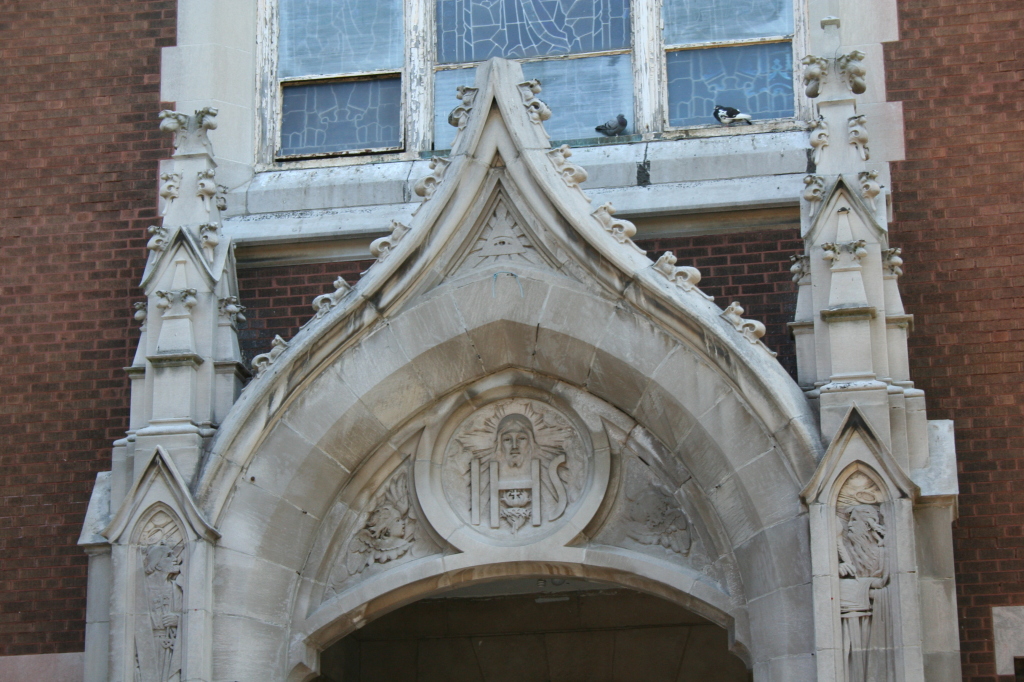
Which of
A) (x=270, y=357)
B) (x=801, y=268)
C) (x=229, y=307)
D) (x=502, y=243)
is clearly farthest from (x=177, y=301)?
(x=801, y=268)

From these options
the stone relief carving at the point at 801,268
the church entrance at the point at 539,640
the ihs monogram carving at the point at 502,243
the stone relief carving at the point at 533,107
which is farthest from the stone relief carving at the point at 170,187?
the stone relief carving at the point at 801,268

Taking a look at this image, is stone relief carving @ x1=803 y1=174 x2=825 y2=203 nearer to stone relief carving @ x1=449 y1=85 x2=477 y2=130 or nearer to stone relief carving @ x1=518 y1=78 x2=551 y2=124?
stone relief carving @ x1=518 y1=78 x2=551 y2=124

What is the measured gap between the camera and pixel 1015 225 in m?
10.1

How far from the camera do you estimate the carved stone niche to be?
9.55 m

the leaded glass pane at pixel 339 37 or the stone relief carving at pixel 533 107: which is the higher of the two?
the leaded glass pane at pixel 339 37

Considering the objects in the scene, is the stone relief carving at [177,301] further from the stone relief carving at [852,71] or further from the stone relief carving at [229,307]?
the stone relief carving at [852,71]

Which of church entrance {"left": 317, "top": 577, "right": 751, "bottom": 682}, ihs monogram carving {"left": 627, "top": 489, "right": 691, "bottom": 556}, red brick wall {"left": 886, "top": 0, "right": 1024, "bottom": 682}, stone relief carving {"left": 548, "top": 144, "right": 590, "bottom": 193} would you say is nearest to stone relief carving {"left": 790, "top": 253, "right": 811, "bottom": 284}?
red brick wall {"left": 886, "top": 0, "right": 1024, "bottom": 682}

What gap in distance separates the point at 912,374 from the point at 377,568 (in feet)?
10.8

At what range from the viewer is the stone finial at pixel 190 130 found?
10.1 m

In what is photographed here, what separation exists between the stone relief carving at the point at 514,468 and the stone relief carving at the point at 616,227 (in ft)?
3.67

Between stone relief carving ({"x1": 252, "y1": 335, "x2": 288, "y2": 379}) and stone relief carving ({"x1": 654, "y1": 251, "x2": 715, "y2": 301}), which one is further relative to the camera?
stone relief carving ({"x1": 252, "y1": 335, "x2": 288, "y2": 379})

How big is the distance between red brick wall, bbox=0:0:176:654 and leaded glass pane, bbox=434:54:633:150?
1857mm

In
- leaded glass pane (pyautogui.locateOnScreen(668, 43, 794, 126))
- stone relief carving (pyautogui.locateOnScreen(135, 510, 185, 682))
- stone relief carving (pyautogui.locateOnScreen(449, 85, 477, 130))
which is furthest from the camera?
leaded glass pane (pyautogui.locateOnScreen(668, 43, 794, 126))

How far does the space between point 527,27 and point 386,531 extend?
3784 mm
